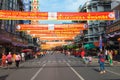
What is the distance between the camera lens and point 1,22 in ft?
203

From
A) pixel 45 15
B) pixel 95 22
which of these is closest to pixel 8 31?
pixel 45 15

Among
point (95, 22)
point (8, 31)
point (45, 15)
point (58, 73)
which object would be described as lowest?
point (58, 73)

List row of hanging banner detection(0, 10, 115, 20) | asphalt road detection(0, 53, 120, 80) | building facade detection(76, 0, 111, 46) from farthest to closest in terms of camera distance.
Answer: building facade detection(76, 0, 111, 46)
row of hanging banner detection(0, 10, 115, 20)
asphalt road detection(0, 53, 120, 80)

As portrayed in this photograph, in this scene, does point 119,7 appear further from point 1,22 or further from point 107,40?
point 1,22

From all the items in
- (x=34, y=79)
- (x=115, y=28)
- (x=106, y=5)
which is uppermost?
(x=106, y=5)

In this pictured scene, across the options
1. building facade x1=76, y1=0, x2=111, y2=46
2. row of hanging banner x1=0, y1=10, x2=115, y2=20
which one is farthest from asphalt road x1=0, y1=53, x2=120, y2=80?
building facade x1=76, y1=0, x2=111, y2=46

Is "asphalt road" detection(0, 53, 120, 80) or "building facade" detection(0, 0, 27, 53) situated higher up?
"building facade" detection(0, 0, 27, 53)

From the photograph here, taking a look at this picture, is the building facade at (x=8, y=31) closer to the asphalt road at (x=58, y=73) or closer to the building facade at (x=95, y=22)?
the asphalt road at (x=58, y=73)

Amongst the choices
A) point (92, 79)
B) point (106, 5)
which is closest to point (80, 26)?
point (92, 79)

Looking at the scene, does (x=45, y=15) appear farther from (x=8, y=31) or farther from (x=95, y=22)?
(x=95, y=22)

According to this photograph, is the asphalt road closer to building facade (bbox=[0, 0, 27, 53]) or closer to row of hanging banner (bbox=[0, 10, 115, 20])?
row of hanging banner (bbox=[0, 10, 115, 20])

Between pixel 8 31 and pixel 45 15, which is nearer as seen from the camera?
pixel 45 15

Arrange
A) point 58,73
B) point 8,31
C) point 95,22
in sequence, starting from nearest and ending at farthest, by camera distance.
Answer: point 58,73 < point 8,31 < point 95,22

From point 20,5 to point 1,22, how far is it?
3182 centimetres
